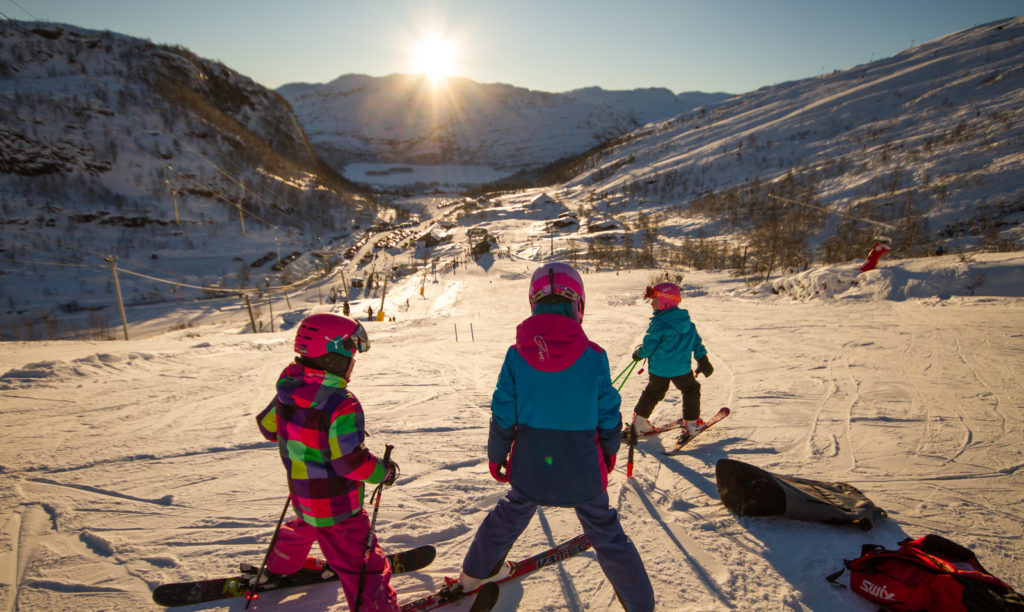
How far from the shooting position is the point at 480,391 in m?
6.00

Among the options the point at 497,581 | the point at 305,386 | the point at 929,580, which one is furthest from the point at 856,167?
the point at 305,386

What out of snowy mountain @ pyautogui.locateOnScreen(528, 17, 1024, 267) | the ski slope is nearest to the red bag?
the ski slope

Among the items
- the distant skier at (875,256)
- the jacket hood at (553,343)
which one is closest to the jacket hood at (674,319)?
the jacket hood at (553,343)

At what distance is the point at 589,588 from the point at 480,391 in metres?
3.73

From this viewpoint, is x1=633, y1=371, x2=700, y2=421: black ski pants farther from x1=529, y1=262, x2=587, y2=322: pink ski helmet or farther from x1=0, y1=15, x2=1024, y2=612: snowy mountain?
x1=529, y1=262, x2=587, y2=322: pink ski helmet

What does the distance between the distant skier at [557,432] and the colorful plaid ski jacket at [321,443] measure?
2.25 ft

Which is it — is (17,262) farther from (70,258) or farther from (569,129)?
(569,129)

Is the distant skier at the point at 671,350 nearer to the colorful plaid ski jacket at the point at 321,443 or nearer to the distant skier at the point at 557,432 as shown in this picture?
the distant skier at the point at 557,432

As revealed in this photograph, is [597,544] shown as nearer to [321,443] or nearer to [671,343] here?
[321,443]

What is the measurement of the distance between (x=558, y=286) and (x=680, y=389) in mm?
2749

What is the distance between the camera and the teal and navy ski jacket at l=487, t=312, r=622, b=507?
1.89 m

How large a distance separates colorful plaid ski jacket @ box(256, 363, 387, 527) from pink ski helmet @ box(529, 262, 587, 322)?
1060 mm

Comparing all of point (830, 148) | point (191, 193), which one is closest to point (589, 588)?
point (830, 148)

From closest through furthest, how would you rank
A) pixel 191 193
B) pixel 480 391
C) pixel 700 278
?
pixel 480 391 < pixel 700 278 < pixel 191 193
